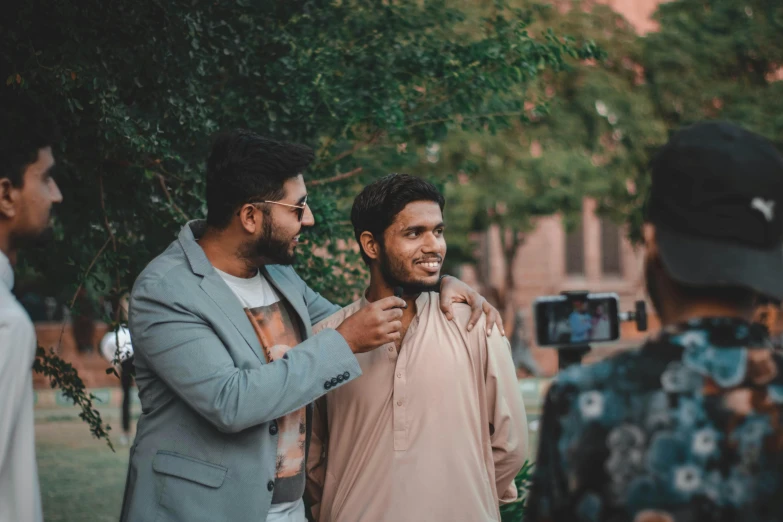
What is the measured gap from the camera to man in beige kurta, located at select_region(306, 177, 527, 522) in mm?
3062

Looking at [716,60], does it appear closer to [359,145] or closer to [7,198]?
[359,145]

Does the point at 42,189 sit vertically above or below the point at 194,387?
above

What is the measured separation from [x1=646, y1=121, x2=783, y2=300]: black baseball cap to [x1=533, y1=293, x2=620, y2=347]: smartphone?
3361 mm

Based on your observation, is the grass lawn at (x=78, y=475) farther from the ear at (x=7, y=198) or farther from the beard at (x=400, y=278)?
the ear at (x=7, y=198)

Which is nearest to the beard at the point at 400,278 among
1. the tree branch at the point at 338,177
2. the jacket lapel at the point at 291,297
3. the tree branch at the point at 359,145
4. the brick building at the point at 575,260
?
the jacket lapel at the point at 291,297

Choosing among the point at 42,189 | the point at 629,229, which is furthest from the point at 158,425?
the point at 629,229

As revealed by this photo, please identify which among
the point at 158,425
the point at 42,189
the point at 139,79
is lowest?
the point at 158,425

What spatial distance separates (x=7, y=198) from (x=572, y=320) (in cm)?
341

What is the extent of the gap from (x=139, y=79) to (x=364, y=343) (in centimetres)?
262

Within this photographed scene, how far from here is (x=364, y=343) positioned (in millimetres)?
2910

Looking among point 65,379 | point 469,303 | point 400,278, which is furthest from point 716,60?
point 400,278

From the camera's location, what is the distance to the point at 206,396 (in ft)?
8.89

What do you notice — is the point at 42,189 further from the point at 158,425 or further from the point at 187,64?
the point at 187,64

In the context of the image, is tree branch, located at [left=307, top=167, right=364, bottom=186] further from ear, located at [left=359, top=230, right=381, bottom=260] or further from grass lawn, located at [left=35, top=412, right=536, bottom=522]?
grass lawn, located at [left=35, top=412, right=536, bottom=522]
